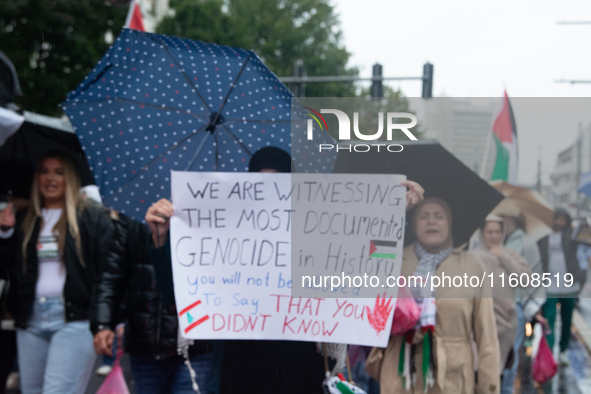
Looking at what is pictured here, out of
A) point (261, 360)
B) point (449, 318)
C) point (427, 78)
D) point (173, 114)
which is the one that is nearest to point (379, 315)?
point (449, 318)

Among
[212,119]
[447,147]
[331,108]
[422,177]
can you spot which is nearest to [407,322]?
[422,177]

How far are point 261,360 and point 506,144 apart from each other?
1.80m

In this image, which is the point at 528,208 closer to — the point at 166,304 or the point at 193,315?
the point at 193,315

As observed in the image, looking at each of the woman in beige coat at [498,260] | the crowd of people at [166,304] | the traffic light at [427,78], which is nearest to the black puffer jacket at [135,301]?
the crowd of people at [166,304]

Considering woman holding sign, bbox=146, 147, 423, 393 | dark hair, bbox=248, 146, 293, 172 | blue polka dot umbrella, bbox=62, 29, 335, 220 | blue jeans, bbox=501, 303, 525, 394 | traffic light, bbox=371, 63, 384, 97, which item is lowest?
blue jeans, bbox=501, 303, 525, 394

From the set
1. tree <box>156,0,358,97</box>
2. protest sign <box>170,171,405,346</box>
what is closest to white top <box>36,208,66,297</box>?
protest sign <box>170,171,405,346</box>

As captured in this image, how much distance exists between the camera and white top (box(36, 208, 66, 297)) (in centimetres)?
362

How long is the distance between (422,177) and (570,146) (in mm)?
850

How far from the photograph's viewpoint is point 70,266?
365 cm

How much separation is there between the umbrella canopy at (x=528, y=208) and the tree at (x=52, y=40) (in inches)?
370

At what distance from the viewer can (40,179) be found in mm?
3834

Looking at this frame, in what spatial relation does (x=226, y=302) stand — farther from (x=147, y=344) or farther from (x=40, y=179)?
(x=40, y=179)

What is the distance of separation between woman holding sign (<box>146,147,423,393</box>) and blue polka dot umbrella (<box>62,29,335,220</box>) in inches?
10.7

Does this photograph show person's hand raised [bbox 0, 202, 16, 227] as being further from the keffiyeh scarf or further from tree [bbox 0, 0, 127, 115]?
tree [bbox 0, 0, 127, 115]
